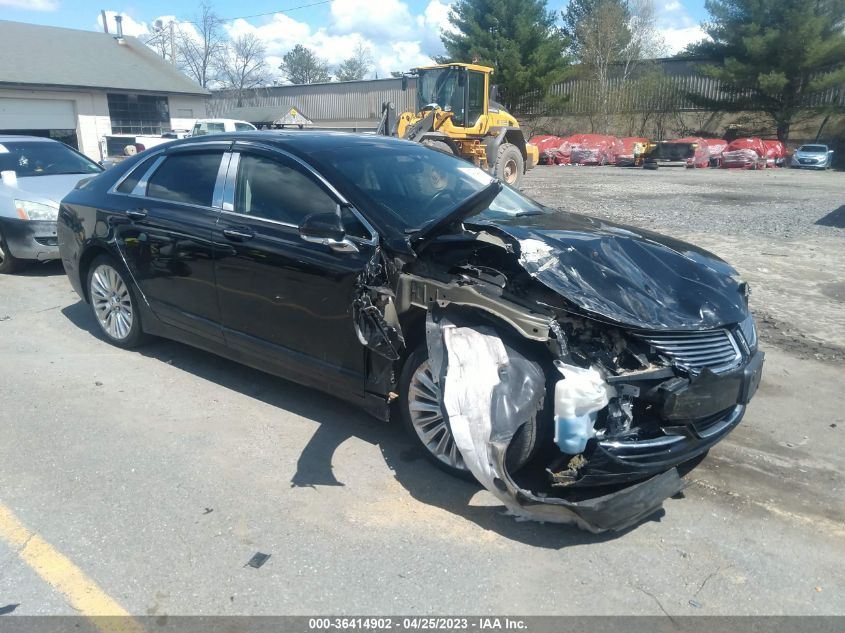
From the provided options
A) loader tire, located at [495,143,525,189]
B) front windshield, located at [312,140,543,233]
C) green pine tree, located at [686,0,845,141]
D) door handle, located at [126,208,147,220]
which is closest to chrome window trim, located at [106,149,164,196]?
door handle, located at [126,208,147,220]

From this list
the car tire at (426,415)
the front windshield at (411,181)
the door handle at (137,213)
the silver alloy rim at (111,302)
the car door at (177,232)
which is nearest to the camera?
the car tire at (426,415)

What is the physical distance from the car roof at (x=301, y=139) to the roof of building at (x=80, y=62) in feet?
86.6

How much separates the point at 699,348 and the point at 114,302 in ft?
15.1

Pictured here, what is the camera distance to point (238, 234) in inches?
175

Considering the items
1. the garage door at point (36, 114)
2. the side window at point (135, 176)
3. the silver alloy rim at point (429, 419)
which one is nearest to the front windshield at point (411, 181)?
the silver alloy rim at point (429, 419)

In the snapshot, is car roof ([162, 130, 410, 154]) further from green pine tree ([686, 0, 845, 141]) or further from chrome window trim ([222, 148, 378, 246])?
green pine tree ([686, 0, 845, 141])

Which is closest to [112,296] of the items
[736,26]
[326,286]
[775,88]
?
[326,286]

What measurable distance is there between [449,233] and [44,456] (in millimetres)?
2743

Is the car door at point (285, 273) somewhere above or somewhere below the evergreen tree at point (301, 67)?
below

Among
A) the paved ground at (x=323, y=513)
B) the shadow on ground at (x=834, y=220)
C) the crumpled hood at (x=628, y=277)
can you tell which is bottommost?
the paved ground at (x=323, y=513)

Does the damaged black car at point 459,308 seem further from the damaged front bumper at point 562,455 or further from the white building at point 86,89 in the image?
the white building at point 86,89

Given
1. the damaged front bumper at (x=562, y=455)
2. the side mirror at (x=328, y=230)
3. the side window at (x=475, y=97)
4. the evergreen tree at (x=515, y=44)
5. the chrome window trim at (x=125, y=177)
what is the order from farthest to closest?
1. the evergreen tree at (x=515, y=44)
2. the side window at (x=475, y=97)
3. the chrome window trim at (x=125, y=177)
4. the side mirror at (x=328, y=230)
5. the damaged front bumper at (x=562, y=455)

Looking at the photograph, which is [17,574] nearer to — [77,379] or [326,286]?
[326,286]

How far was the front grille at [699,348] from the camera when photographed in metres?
3.33
